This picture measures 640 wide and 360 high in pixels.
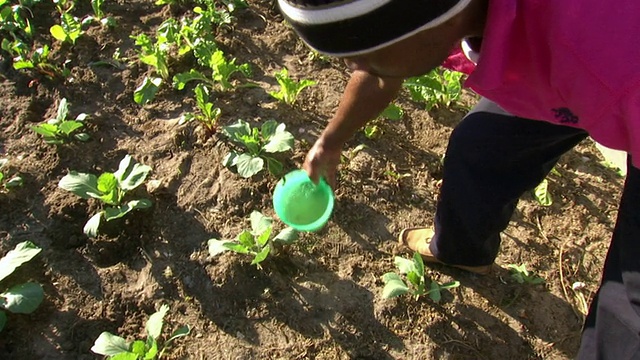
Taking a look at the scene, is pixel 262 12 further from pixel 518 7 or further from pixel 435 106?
pixel 518 7

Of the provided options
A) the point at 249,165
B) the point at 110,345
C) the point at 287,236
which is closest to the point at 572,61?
the point at 287,236

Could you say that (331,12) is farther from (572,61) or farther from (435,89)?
(435,89)

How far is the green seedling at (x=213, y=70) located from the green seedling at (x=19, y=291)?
112 centimetres

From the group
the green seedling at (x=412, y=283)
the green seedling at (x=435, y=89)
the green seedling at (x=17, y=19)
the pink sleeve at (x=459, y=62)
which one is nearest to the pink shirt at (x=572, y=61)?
the pink sleeve at (x=459, y=62)

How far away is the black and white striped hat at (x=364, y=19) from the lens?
1139mm

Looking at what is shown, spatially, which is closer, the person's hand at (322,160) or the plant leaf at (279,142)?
the person's hand at (322,160)

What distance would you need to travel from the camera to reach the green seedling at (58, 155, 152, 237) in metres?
2.54

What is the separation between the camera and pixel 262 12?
3.59 metres

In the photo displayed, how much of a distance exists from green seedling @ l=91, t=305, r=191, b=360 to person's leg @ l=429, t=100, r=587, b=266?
1141mm

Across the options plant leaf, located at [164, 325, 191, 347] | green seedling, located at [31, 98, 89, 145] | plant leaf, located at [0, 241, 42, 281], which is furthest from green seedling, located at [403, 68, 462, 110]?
plant leaf, located at [0, 241, 42, 281]

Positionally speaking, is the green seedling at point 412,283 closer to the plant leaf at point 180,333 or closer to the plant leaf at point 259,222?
the plant leaf at point 259,222

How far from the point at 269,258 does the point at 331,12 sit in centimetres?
151

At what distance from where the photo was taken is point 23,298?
2320mm

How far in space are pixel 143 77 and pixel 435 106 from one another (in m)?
1.66
